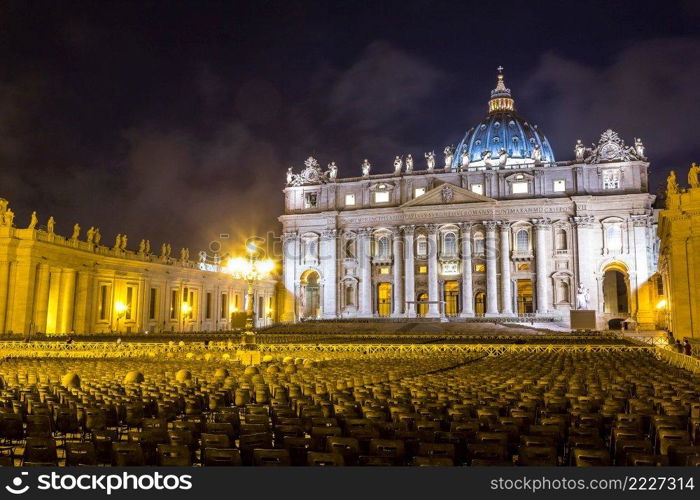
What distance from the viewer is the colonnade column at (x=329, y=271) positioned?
7950 centimetres

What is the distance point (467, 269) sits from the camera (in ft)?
242

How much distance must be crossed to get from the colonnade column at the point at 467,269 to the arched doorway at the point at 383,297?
1122 centimetres

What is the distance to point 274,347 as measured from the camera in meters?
33.5

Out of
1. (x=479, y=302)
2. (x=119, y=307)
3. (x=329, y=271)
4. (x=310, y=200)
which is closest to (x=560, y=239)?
(x=479, y=302)

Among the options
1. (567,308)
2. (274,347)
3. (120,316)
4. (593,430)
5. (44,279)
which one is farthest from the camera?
(567,308)

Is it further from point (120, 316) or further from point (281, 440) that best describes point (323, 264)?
point (281, 440)

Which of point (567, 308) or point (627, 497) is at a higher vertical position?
point (567, 308)

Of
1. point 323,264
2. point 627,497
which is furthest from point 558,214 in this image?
point 627,497

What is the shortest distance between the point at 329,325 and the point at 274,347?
3198 cm

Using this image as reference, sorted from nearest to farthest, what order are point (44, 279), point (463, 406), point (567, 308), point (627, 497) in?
1. point (627, 497)
2. point (463, 406)
3. point (44, 279)
4. point (567, 308)

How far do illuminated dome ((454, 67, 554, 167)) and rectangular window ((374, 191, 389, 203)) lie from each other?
98.0 feet

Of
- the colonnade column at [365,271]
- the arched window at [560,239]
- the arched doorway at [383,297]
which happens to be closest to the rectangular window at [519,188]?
the arched window at [560,239]

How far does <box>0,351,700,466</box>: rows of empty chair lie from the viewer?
7508 mm

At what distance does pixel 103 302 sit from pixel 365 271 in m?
35.4
